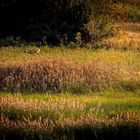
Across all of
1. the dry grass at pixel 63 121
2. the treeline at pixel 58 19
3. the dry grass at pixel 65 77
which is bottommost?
the treeline at pixel 58 19

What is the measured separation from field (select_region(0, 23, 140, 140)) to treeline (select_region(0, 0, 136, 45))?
9.33 feet

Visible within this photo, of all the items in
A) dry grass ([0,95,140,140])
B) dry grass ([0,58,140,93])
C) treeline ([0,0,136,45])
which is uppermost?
dry grass ([0,95,140,140])

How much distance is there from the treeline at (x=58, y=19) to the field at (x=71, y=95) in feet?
9.33

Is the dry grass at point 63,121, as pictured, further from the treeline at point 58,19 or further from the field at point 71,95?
the treeline at point 58,19

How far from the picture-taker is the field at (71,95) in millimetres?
11789

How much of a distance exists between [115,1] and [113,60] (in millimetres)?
7957

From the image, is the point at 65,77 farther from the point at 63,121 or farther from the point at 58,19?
the point at 58,19

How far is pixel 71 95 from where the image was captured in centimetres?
1523

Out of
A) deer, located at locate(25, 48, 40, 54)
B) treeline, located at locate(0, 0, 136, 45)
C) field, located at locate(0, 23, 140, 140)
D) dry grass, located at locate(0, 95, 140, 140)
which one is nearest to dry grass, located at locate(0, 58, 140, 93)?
field, located at locate(0, 23, 140, 140)

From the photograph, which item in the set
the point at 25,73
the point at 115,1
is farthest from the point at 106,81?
the point at 115,1

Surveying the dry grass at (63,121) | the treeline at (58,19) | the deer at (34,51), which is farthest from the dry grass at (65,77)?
the treeline at (58,19)

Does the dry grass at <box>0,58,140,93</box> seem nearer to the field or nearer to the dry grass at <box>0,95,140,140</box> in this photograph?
the field

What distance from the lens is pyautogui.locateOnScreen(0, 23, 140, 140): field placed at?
464 inches

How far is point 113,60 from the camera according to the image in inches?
788
